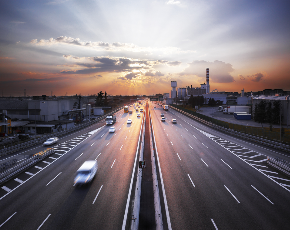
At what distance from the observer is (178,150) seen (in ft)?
98.4

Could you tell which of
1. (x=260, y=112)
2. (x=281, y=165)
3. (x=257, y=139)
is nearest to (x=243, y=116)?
(x=260, y=112)

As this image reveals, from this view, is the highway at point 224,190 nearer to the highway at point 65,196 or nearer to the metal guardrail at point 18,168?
the highway at point 65,196

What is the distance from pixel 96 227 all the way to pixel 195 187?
10.3 metres

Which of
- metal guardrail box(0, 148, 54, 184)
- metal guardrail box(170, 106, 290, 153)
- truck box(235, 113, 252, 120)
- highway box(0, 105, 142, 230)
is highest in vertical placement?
truck box(235, 113, 252, 120)

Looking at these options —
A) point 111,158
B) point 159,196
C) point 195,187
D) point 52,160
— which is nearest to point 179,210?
point 159,196

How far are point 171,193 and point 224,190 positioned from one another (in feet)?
17.7

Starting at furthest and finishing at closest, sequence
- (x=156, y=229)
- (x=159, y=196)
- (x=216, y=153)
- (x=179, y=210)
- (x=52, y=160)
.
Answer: (x=216, y=153) < (x=52, y=160) < (x=159, y=196) < (x=179, y=210) < (x=156, y=229)

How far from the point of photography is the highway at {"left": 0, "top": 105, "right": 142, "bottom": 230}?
12.5 m

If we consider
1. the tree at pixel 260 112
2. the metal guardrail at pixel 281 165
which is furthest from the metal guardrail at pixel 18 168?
the tree at pixel 260 112

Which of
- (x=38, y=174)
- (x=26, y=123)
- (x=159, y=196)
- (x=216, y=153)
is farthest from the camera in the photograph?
(x=26, y=123)

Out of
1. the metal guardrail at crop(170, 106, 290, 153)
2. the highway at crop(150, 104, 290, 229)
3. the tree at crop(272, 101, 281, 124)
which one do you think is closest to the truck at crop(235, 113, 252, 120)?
the tree at crop(272, 101, 281, 124)

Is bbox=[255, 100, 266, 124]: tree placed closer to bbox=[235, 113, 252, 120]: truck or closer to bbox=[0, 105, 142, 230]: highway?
bbox=[235, 113, 252, 120]: truck

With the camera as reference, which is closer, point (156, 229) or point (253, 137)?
point (156, 229)

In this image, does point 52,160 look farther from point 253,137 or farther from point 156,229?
point 253,137
